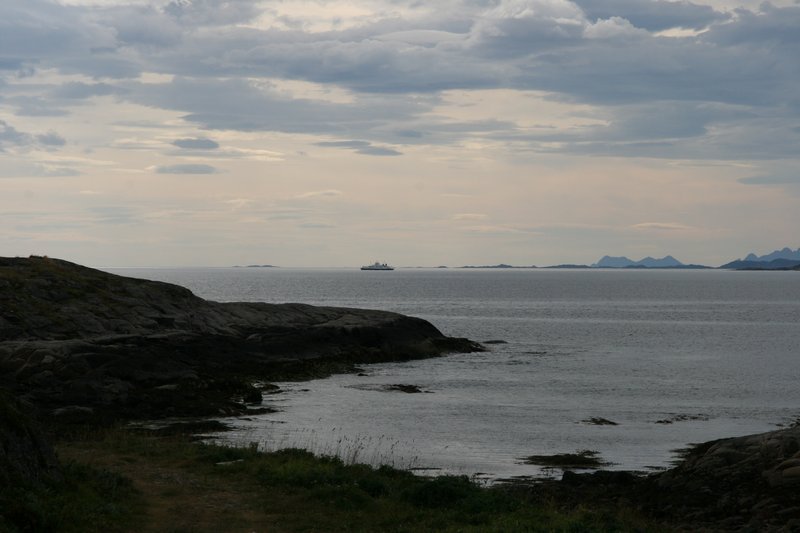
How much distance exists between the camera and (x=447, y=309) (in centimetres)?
15425

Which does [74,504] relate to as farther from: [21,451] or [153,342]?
[153,342]

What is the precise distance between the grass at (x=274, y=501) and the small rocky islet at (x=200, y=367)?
4.71 feet

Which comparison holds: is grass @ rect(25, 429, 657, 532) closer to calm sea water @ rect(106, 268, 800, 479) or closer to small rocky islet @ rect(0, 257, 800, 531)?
small rocky islet @ rect(0, 257, 800, 531)

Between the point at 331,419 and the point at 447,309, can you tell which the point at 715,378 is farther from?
the point at 447,309

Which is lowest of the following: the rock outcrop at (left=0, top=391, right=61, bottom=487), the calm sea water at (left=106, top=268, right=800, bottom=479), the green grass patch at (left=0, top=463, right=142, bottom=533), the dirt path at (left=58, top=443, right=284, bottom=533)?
the calm sea water at (left=106, top=268, right=800, bottom=479)

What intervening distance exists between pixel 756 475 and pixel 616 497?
408 cm

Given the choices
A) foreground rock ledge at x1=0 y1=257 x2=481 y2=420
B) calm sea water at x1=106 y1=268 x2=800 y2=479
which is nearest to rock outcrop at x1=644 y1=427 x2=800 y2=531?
calm sea water at x1=106 y1=268 x2=800 y2=479

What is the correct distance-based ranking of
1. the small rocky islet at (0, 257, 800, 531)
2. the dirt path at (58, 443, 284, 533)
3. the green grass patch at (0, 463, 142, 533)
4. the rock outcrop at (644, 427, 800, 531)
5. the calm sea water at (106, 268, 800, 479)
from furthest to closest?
1. the calm sea water at (106, 268, 800, 479)
2. the small rocky islet at (0, 257, 800, 531)
3. the rock outcrop at (644, 427, 800, 531)
4. the dirt path at (58, 443, 284, 533)
5. the green grass patch at (0, 463, 142, 533)

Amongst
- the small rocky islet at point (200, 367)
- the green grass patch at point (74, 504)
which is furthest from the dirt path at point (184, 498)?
the small rocky islet at point (200, 367)

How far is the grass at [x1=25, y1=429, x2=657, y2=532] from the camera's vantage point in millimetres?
16922

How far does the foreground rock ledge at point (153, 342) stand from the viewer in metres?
37.4

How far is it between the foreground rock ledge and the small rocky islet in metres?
0.10

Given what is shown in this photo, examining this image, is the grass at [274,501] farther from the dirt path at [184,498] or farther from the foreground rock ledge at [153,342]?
the foreground rock ledge at [153,342]

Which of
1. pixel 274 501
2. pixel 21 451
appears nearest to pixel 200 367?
pixel 274 501
